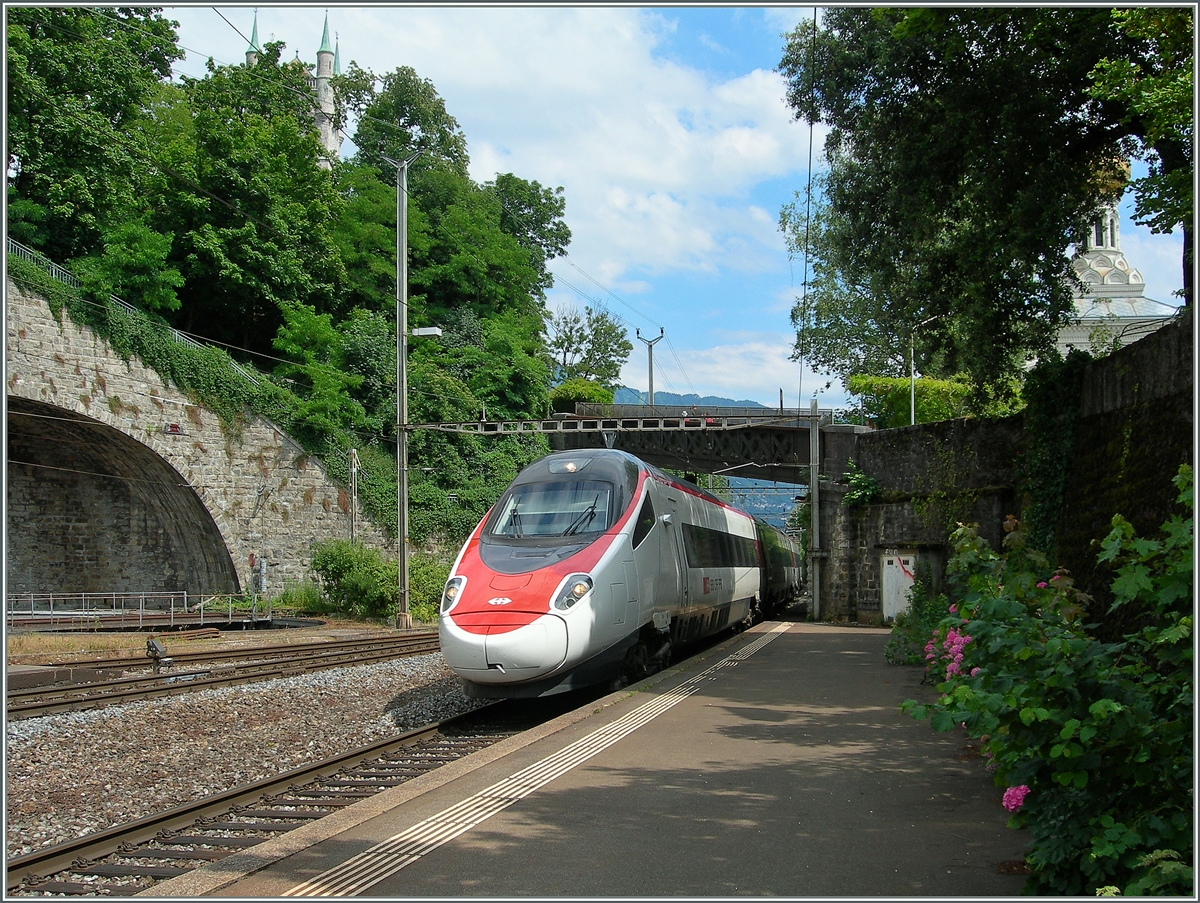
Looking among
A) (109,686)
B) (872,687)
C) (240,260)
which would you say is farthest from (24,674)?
(240,260)

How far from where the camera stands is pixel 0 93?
852 cm

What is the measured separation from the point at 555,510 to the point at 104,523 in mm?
25653

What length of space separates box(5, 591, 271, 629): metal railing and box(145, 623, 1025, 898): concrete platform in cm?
1975

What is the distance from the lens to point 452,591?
422 inches

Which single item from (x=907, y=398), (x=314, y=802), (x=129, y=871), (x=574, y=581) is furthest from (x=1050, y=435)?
(x=907, y=398)

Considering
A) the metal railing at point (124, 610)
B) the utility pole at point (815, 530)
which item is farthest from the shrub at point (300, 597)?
the utility pole at point (815, 530)

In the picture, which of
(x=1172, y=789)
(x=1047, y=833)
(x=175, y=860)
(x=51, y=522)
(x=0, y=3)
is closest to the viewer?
(x=1172, y=789)

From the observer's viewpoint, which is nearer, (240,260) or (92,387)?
(92,387)

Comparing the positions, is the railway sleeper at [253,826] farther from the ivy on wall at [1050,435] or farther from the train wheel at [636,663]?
Answer: the ivy on wall at [1050,435]

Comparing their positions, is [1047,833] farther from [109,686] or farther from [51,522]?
[51,522]

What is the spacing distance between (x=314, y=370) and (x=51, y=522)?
961 cm

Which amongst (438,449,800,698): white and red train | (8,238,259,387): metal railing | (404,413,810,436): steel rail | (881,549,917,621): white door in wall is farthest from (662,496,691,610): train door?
(8,238,259,387): metal railing

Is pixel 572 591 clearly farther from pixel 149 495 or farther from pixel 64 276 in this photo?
pixel 149 495

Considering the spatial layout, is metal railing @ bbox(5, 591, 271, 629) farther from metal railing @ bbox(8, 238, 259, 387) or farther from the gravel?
the gravel
